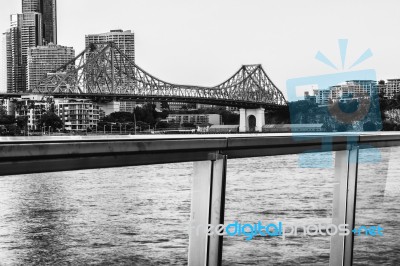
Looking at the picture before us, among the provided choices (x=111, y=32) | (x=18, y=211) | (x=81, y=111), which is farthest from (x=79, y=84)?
(x=18, y=211)

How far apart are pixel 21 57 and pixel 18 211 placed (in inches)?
2237

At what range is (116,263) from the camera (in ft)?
13.6

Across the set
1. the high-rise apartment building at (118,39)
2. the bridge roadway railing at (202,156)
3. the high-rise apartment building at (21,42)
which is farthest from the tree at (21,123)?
the high-rise apartment building at (118,39)

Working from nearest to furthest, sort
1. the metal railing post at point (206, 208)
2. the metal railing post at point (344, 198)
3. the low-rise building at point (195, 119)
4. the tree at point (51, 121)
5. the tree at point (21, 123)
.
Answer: the metal railing post at point (206, 208) < the metal railing post at point (344, 198) < the tree at point (21, 123) < the tree at point (51, 121) < the low-rise building at point (195, 119)

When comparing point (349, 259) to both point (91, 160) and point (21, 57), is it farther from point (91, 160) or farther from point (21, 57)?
point (21, 57)

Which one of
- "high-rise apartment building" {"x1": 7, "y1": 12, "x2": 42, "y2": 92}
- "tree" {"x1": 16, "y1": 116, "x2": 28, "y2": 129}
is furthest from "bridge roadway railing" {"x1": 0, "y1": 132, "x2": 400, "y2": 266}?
"high-rise apartment building" {"x1": 7, "y1": 12, "x2": 42, "y2": 92}

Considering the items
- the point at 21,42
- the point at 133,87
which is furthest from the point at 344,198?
the point at 21,42

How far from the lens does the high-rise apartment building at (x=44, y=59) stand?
202 ft

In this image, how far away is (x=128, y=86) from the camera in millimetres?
56031

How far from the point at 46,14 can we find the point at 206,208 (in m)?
75.8

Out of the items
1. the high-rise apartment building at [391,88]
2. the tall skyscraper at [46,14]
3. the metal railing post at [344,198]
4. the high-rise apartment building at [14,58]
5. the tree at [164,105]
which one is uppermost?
the tall skyscraper at [46,14]

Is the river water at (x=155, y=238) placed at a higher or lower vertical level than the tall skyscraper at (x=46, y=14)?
lower

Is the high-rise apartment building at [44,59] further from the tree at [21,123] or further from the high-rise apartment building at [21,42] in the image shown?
the tree at [21,123]

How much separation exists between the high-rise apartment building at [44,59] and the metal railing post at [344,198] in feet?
188
